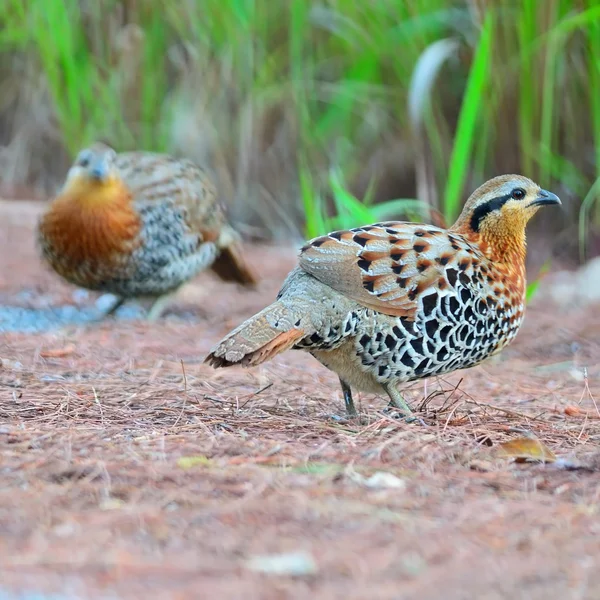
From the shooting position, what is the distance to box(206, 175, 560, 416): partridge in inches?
160

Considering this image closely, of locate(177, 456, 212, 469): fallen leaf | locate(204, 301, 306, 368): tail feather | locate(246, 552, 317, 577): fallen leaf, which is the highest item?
locate(246, 552, 317, 577): fallen leaf

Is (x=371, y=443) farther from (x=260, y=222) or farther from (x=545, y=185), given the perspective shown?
(x=260, y=222)

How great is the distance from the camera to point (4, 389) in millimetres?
4324

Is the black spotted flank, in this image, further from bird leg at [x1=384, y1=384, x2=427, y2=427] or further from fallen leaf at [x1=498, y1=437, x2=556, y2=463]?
fallen leaf at [x1=498, y1=437, x2=556, y2=463]

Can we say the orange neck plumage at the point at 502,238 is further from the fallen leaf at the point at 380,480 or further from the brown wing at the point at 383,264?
the fallen leaf at the point at 380,480

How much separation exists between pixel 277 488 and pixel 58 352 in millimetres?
2697

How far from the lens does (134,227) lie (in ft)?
22.2

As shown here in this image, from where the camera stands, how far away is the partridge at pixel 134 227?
21.6 ft

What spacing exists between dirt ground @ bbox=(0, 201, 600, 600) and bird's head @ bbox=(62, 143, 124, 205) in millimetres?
1555

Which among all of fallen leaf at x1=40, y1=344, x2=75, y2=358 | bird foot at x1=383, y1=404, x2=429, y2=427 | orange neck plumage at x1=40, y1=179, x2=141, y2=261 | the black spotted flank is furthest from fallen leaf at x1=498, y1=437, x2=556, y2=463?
orange neck plumage at x1=40, y1=179, x2=141, y2=261

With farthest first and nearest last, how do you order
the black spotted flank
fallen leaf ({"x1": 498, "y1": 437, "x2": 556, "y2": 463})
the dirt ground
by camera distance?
the black spotted flank, fallen leaf ({"x1": 498, "y1": 437, "x2": 556, "y2": 463}), the dirt ground

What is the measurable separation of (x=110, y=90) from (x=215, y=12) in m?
1.39

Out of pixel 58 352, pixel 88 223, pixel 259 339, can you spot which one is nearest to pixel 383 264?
pixel 259 339

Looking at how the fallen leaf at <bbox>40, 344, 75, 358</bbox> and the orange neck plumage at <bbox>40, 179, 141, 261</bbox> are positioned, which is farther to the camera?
the orange neck plumage at <bbox>40, 179, 141, 261</bbox>
